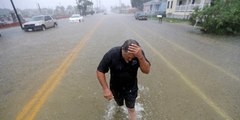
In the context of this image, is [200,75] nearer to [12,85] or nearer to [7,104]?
[7,104]

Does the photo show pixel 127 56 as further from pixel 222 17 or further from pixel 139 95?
pixel 222 17

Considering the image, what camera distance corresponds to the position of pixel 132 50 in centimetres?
193

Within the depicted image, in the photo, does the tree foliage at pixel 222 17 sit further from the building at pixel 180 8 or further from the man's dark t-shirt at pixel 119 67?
the building at pixel 180 8

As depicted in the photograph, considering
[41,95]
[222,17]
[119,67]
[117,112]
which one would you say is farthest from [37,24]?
[119,67]

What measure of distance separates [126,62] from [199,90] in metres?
2.77

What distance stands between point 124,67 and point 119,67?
0.07 metres

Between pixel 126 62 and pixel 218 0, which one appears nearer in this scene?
pixel 126 62

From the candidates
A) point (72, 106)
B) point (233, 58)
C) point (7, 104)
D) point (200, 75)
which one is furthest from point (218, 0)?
point (7, 104)

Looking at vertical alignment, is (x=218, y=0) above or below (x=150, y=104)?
above

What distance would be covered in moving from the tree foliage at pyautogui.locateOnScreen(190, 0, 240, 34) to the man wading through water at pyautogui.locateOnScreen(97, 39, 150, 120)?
38.2ft

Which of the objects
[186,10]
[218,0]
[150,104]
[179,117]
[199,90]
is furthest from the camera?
[186,10]

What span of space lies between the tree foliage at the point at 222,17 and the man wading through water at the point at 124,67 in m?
11.6

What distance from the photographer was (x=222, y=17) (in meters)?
12.0

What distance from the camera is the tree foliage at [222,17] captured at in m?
11.8
